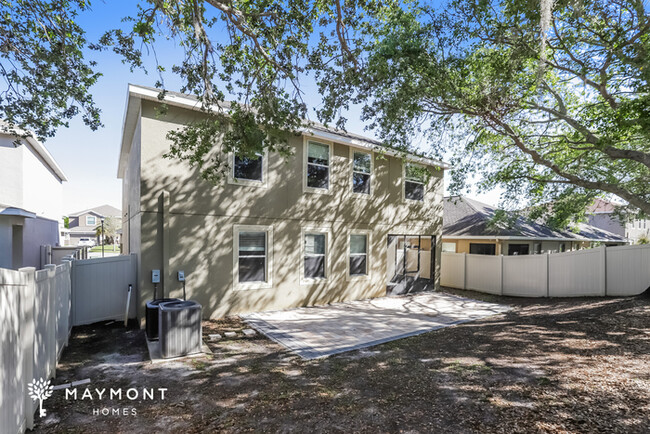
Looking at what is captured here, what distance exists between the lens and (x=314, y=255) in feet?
34.4

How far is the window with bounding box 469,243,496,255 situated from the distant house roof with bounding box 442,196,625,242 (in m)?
0.85

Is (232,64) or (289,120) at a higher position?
(232,64)

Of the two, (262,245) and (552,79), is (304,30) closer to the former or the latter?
(262,245)

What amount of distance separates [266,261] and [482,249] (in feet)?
37.9

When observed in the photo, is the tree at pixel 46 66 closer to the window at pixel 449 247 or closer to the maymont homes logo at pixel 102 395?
the maymont homes logo at pixel 102 395

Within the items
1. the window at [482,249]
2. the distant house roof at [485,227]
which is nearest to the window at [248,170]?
the distant house roof at [485,227]

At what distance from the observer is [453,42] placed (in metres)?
7.25

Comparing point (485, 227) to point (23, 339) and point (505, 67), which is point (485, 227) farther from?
point (23, 339)

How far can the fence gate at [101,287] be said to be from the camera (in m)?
7.37

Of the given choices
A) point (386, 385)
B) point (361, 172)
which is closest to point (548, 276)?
point (361, 172)

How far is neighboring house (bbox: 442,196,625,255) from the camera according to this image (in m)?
14.9

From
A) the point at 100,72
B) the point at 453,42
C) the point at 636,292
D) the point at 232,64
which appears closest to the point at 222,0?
the point at 232,64

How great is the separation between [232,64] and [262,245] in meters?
4.96

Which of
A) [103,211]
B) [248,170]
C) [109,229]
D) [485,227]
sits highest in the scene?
[103,211]
